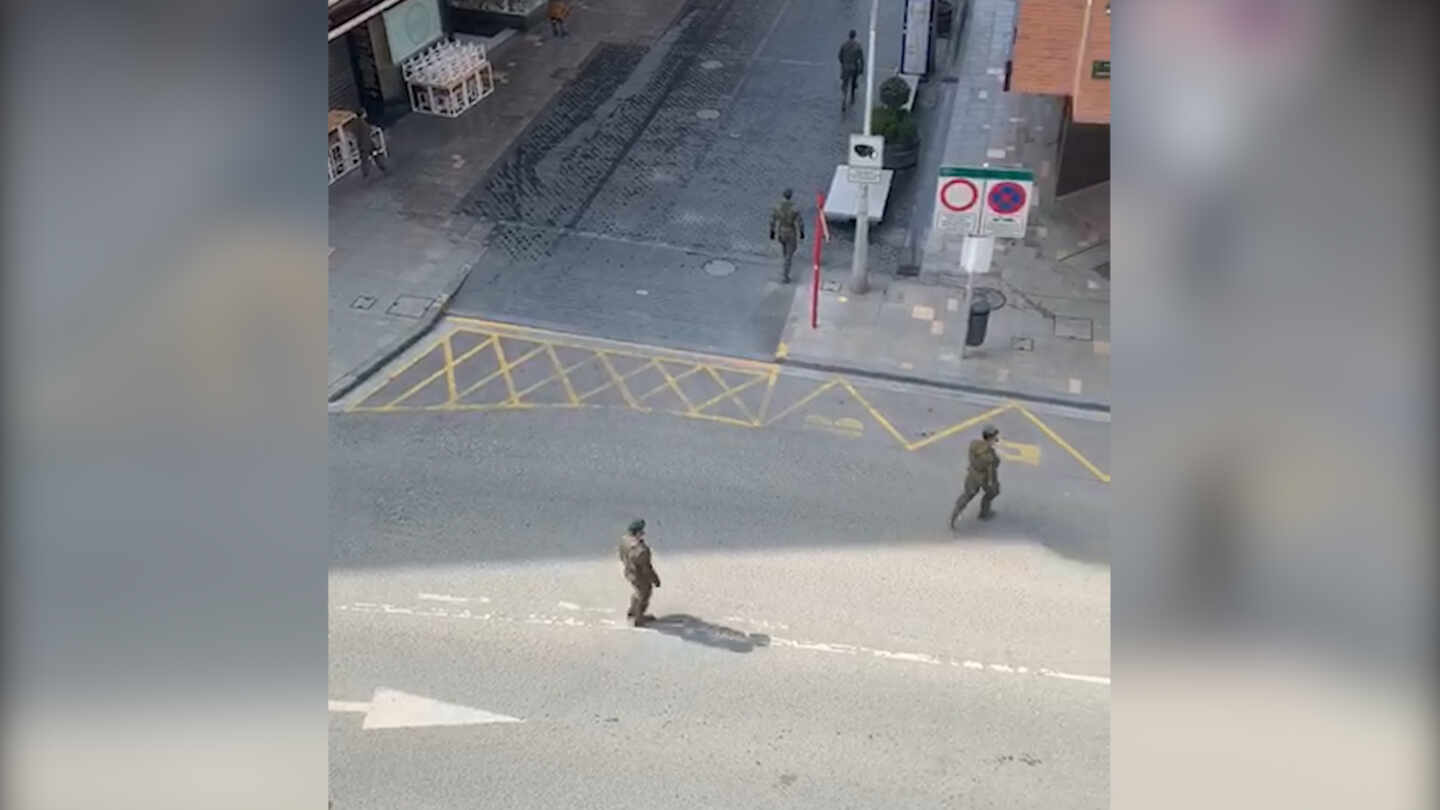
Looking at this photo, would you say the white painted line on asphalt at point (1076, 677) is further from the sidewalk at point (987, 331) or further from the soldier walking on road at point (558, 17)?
the soldier walking on road at point (558, 17)

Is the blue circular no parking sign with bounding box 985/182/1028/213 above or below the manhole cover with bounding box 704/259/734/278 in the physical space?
above

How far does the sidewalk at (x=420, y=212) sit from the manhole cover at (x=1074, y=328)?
288 inches

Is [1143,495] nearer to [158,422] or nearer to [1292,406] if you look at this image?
[1292,406]

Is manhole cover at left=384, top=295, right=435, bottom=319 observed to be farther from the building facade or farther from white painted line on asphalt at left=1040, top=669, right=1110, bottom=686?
white painted line on asphalt at left=1040, top=669, right=1110, bottom=686

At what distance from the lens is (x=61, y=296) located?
6.30 feet

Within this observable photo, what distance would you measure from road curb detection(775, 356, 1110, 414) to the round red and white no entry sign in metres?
1.90

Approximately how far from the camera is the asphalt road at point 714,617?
7930 mm

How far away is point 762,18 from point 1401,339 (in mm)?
22440

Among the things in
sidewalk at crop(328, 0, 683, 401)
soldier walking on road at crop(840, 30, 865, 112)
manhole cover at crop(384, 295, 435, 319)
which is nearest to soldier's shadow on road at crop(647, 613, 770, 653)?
sidewalk at crop(328, 0, 683, 401)

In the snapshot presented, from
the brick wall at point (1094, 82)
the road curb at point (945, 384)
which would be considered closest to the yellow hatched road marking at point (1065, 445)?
the road curb at point (945, 384)

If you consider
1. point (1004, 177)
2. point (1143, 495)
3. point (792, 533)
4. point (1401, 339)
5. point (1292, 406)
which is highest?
point (1401, 339)

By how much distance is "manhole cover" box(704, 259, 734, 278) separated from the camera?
14.8 meters

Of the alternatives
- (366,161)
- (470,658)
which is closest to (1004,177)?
(470,658)

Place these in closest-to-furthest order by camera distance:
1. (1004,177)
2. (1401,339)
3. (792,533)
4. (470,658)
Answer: (1401,339), (470,658), (792,533), (1004,177)
